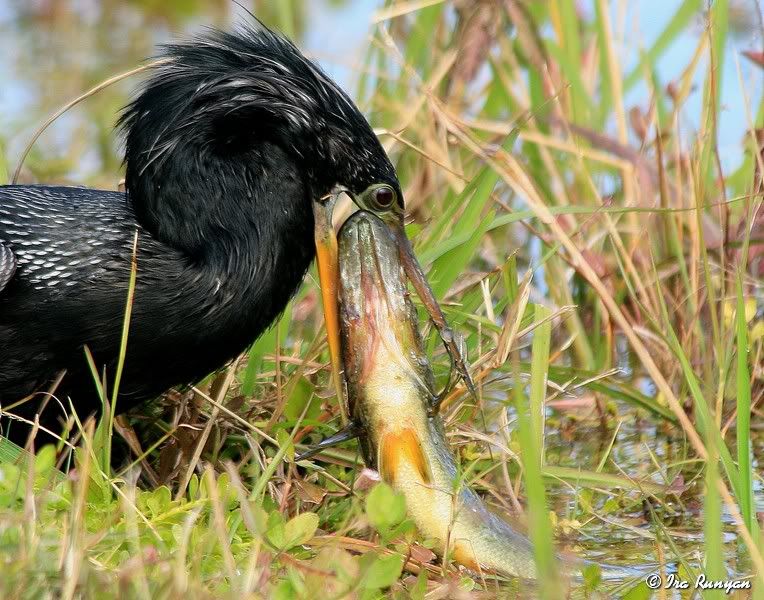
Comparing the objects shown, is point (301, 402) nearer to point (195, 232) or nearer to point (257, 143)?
point (195, 232)

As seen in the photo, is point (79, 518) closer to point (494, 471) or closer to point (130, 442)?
point (130, 442)

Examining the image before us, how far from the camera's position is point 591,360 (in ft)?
14.7

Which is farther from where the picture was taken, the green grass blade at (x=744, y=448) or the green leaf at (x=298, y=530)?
the green leaf at (x=298, y=530)

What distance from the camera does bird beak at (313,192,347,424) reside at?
320 cm

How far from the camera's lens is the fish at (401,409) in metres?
2.88

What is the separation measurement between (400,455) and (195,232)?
2.40 feet

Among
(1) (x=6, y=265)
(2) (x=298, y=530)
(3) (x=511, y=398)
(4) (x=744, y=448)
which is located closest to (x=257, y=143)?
(1) (x=6, y=265)

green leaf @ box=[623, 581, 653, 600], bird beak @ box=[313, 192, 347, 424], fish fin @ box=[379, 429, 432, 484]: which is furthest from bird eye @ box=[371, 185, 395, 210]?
green leaf @ box=[623, 581, 653, 600]

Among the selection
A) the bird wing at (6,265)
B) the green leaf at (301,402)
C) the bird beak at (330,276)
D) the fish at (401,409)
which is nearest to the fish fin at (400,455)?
the fish at (401,409)

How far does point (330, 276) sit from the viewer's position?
327cm

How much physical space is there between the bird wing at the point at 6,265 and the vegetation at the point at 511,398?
1.37 ft

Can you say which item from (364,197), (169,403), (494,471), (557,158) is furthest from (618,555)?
(557,158)

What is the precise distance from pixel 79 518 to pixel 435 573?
2.74 ft

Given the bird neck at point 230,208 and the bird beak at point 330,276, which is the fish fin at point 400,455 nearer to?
the bird beak at point 330,276
